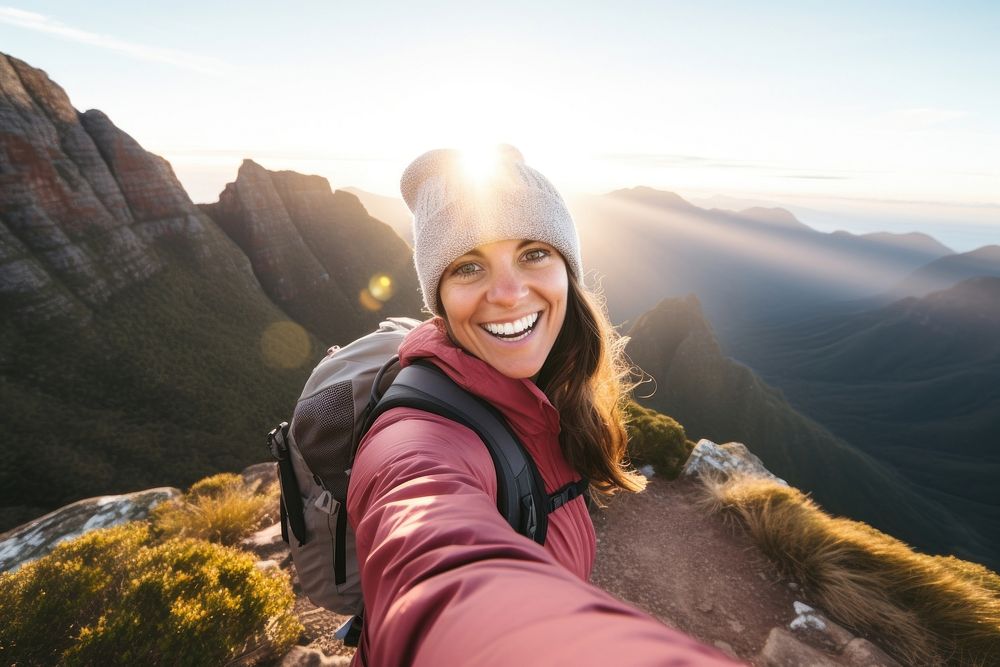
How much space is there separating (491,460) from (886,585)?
24.2ft

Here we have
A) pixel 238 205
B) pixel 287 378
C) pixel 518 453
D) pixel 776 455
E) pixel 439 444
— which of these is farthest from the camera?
pixel 776 455

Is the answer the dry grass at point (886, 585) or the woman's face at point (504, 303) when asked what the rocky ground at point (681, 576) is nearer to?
the dry grass at point (886, 585)

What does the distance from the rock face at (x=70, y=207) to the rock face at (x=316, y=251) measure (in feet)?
29.2

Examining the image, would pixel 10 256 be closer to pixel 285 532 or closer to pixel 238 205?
pixel 238 205

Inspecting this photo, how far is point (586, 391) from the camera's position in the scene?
2.67 metres

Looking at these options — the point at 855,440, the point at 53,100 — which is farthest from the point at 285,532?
the point at 855,440

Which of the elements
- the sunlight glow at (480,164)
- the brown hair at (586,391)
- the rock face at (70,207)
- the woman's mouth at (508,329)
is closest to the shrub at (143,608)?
the brown hair at (586,391)

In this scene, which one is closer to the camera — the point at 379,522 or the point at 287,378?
the point at 379,522

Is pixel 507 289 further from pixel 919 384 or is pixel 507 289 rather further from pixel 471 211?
pixel 919 384

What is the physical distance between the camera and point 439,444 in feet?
5.45

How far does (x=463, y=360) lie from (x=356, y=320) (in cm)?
6315

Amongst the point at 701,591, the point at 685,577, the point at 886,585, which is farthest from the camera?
the point at 685,577

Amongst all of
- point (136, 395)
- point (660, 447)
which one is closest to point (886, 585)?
point (660, 447)

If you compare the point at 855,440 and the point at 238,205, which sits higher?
the point at 238,205
